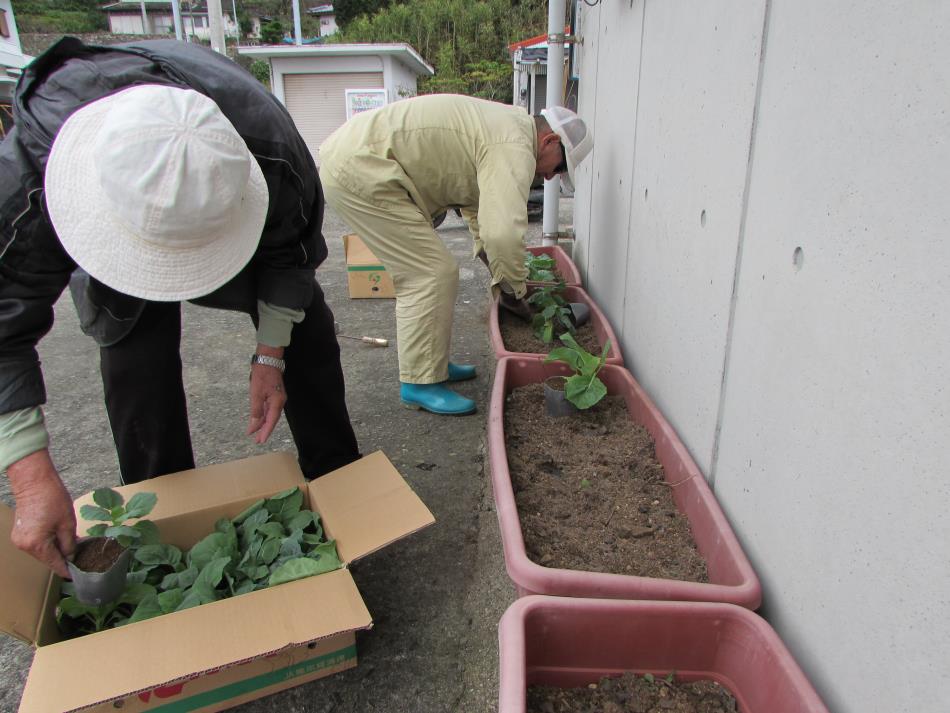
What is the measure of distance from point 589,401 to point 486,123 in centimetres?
115

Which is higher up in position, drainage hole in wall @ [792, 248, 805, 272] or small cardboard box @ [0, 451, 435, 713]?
drainage hole in wall @ [792, 248, 805, 272]

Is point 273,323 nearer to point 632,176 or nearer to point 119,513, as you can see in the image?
point 119,513

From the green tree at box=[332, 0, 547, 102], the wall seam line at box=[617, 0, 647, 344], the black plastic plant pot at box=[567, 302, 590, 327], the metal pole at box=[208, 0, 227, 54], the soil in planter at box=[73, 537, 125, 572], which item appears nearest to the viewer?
the soil in planter at box=[73, 537, 125, 572]

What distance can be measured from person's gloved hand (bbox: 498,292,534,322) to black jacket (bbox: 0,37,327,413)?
1.58 meters

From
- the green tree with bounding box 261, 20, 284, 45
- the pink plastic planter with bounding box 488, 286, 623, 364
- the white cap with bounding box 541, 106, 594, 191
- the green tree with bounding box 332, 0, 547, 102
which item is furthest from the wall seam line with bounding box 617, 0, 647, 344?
the green tree with bounding box 261, 20, 284, 45

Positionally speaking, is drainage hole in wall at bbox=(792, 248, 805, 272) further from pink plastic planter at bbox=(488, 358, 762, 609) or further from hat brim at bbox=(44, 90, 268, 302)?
hat brim at bbox=(44, 90, 268, 302)

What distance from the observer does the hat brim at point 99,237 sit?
3.16 ft

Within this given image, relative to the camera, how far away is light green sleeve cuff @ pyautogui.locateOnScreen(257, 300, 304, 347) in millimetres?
1532

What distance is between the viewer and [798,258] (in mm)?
1062

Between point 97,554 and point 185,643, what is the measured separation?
0.36m

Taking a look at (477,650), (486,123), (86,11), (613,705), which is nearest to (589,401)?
(477,650)

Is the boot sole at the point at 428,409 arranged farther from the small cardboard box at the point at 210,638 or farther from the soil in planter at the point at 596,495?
the small cardboard box at the point at 210,638

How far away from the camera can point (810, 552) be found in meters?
1.04

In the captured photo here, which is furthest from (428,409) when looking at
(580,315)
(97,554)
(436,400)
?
(97,554)
